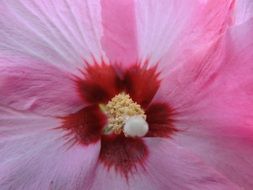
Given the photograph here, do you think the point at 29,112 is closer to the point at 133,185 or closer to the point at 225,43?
the point at 133,185

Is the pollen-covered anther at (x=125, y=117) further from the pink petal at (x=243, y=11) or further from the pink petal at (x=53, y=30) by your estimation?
the pink petal at (x=243, y=11)

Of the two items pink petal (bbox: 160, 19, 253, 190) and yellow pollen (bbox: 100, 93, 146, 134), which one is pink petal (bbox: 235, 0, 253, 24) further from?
yellow pollen (bbox: 100, 93, 146, 134)

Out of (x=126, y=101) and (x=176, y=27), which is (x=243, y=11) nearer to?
(x=176, y=27)

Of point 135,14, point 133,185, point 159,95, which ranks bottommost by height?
point 133,185

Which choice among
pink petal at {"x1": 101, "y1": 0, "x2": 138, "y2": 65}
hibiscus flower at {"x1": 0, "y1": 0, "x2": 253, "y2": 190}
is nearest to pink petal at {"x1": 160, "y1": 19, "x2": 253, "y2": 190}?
hibiscus flower at {"x1": 0, "y1": 0, "x2": 253, "y2": 190}

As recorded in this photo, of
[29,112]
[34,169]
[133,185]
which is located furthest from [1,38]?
[133,185]

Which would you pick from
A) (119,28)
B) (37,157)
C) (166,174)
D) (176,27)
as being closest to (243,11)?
(176,27)
